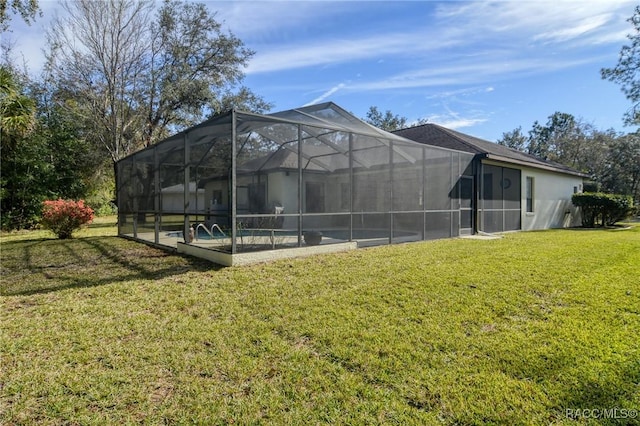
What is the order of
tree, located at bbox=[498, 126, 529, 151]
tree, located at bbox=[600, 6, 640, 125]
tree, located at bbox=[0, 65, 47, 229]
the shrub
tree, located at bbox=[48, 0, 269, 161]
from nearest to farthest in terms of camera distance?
1. tree, located at bbox=[0, 65, 47, 229]
2. the shrub
3. tree, located at bbox=[48, 0, 269, 161]
4. tree, located at bbox=[600, 6, 640, 125]
5. tree, located at bbox=[498, 126, 529, 151]

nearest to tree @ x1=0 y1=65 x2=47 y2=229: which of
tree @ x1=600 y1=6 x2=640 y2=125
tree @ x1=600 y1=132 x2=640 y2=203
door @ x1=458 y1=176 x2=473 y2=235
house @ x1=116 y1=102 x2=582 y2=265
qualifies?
house @ x1=116 y1=102 x2=582 y2=265

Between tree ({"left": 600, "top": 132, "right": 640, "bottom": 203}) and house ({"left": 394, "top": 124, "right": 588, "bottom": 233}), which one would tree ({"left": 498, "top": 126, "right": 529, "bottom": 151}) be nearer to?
tree ({"left": 600, "top": 132, "right": 640, "bottom": 203})

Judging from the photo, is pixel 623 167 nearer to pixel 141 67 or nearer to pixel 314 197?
pixel 314 197

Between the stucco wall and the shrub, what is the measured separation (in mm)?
659

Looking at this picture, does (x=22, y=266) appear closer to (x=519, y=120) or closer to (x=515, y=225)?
(x=515, y=225)

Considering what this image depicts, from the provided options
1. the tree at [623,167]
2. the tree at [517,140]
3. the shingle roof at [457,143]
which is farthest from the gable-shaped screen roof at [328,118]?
the tree at [517,140]

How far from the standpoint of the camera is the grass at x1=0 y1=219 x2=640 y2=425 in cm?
229

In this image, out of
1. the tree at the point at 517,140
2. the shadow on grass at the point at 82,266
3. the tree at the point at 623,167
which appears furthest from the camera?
the tree at the point at 517,140

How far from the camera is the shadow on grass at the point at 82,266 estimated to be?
5.35 metres

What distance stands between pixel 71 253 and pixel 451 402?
29.6ft

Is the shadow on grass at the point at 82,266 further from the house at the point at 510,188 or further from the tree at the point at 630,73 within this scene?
the tree at the point at 630,73

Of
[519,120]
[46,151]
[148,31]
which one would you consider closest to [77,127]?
[46,151]

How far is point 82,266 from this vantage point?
6.66 meters

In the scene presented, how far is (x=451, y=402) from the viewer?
232 centimetres
